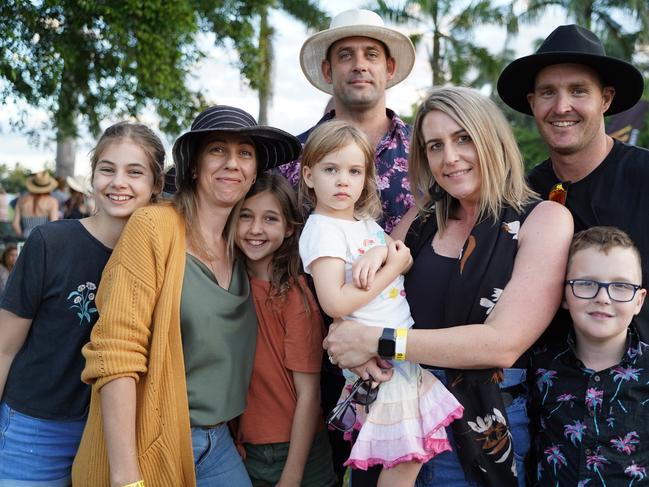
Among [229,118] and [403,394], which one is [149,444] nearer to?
[403,394]

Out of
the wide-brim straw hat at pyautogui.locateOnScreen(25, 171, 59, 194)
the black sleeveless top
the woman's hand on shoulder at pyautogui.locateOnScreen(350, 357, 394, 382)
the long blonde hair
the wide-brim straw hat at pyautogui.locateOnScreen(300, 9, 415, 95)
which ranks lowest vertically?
the woman's hand on shoulder at pyautogui.locateOnScreen(350, 357, 394, 382)

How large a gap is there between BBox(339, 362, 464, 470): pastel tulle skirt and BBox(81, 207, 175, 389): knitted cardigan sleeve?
989 millimetres

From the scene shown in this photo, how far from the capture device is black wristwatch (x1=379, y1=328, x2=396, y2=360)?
2.50 m

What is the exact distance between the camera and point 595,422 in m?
2.39

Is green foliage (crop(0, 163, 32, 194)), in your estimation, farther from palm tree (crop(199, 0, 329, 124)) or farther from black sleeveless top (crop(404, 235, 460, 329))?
black sleeveless top (crop(404, 235, 460, 329))

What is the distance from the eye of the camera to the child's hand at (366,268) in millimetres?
2633

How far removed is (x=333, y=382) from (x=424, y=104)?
1.62m

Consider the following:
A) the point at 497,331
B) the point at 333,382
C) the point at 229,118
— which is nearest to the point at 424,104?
the point at 229,118

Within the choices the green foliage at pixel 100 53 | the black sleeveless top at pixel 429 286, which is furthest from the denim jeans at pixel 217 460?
the green foliage at pixel 100 53

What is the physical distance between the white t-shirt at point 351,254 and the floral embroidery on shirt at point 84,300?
981 millimetres

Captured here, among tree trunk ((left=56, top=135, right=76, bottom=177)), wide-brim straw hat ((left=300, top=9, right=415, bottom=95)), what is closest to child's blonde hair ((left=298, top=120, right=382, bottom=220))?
wide-brim straw hat ((left=300, top=9, right=415, bottom=95))

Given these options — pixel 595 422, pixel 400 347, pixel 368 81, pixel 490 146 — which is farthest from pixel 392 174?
pixel 595 422

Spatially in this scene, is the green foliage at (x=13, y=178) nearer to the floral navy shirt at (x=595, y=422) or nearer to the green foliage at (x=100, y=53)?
the green foliage at (x=100, y=53)

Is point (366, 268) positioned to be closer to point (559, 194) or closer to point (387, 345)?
point (387, 345)
